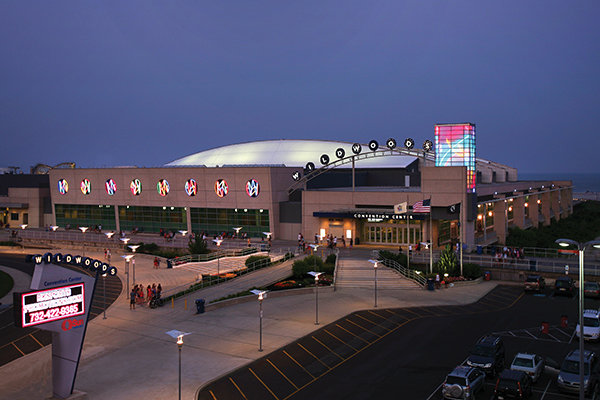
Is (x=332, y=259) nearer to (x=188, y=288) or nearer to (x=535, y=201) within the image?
(x=188, y=288)

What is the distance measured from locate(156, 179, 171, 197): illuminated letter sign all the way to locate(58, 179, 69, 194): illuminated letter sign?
785 inches

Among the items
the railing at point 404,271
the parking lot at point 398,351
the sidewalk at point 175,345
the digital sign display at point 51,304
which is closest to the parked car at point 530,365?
the parking lot at point 398,351

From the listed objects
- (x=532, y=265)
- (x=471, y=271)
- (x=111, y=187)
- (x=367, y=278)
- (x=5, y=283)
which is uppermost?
(x=111, y=187)

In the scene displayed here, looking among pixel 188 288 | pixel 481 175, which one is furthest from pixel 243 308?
pixel 481 175

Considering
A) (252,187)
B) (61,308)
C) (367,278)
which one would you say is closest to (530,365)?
(61,308)

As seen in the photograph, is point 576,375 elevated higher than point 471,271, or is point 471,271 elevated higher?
point 471,271

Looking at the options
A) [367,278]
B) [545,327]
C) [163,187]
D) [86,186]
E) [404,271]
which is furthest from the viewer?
[86,186]

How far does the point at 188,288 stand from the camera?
134 ft

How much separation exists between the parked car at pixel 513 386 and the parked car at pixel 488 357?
2042 mm

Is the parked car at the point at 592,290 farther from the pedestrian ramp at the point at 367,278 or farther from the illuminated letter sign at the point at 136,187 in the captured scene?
the illuminated letter sign at the point at 136,187

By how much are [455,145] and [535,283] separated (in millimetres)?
25398

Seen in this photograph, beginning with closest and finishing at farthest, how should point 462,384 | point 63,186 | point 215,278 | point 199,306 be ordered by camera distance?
point 462,384 → point 199,306 → point 215,278 → point 63,186

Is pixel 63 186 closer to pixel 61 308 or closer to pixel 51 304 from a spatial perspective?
pixel 61 308

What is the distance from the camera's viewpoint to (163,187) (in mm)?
74562
